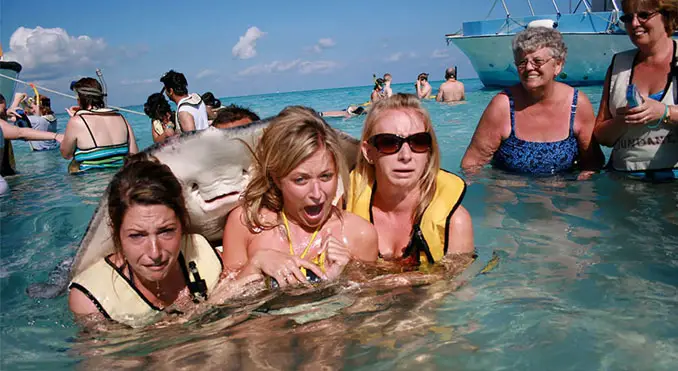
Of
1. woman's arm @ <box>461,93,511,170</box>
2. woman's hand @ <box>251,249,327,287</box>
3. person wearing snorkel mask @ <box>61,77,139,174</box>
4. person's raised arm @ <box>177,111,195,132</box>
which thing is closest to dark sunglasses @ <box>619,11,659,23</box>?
woman's arm @ <box>461,93,511,170</box>

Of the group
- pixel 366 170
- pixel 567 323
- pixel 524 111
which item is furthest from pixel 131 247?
pixel 524 111

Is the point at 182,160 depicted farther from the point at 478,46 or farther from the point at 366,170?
the point at 478,46

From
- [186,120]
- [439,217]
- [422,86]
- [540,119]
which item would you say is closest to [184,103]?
[186,120]

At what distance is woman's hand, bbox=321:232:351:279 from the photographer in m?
2.85

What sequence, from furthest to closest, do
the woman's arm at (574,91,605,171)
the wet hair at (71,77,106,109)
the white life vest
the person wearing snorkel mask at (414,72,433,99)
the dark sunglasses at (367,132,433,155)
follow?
the person wearing snorkel mask at (414,72,433,99) → the wet hair at (71,77,106,109) → the woman's arm at (574,91,605,171) → the white life vest → the dark sunglasses at (367,132,433,155)

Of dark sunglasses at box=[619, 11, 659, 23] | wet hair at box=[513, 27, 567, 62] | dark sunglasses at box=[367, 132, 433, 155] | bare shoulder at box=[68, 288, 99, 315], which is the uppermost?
dark sunglasses at box=[619, 11, 659, 23]

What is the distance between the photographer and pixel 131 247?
260cm

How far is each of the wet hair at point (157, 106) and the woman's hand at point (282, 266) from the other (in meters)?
6.17

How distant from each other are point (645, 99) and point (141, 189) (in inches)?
140

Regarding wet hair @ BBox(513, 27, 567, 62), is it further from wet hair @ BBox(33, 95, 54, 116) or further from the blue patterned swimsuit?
wet hair @ BBox(33, 95, 54, 116)

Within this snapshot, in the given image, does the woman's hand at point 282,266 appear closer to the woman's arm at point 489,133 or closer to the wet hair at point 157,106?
the woman's arm at point 489,133

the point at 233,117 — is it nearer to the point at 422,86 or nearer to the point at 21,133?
the point at 21,133

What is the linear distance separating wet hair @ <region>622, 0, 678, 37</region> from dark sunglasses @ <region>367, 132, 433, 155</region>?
2.12 metres

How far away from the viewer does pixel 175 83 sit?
24.2ft
